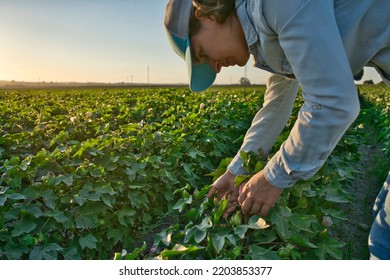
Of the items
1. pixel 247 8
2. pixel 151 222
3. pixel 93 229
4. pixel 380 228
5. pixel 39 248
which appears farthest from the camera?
pixel 151 222

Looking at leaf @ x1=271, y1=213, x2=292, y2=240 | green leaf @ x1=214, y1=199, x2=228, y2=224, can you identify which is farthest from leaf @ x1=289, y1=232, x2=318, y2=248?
green leaf @ x1=214, y1=199, x2=228, y2=224

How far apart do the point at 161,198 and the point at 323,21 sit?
1.59 meters

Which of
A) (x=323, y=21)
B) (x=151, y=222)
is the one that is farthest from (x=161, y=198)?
(x=323, y=21)

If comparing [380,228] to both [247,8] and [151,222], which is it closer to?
[247,8]

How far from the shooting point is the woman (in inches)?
44.1

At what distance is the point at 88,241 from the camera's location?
6.29 ft

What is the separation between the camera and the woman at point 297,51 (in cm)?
112

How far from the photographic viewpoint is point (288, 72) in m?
1.40

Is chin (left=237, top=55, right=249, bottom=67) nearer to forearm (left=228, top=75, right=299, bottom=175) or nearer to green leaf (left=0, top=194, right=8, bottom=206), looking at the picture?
forearm (left=228, top=75, right=299, bottom=175)

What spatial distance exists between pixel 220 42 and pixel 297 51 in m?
0.32

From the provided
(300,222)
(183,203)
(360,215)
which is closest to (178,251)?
(183,203)

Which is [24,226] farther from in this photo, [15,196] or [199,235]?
[199,235]

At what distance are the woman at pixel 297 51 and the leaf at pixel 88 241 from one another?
0.65 meters
